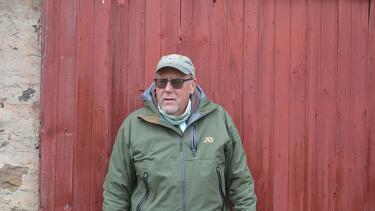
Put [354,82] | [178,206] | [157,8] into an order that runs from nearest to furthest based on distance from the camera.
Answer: [178,206], [157,8], [354,82]

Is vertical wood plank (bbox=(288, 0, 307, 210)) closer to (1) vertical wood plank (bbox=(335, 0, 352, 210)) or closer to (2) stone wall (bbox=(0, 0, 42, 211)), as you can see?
(1) vertical wood plank (bbox=(335, 0, 352, 210))

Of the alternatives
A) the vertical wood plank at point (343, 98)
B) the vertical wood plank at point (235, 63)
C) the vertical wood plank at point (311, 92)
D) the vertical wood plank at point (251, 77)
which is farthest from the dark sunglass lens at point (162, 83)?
the vertical wood plank at point (343, 98)

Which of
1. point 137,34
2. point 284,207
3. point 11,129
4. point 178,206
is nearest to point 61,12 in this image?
point 137,34

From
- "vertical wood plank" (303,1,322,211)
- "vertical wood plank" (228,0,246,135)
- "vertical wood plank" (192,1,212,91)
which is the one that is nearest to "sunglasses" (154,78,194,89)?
"vertical wood plank" (192,1,212,91)

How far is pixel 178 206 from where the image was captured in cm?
329

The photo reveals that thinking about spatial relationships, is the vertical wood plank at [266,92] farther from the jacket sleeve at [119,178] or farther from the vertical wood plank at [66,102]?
the vertical wood plank at [66,102]

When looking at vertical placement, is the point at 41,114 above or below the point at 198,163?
above

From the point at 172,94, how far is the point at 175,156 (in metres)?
0.38

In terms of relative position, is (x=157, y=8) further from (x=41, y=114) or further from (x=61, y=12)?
(x=41, y=114)

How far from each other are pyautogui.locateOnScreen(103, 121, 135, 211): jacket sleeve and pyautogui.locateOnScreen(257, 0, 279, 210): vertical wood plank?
1.01 meters

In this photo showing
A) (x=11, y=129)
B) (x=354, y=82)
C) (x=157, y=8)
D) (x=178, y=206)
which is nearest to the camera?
(x=178, y=206)

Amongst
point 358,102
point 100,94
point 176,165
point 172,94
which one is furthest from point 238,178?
point 358,102

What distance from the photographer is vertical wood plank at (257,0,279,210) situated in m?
3.96

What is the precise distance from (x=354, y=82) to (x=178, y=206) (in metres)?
1.69
